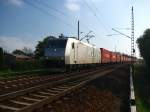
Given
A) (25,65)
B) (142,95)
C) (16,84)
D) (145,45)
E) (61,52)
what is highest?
(145,45)

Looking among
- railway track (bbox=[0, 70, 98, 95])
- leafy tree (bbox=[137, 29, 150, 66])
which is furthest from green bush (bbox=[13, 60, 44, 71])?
railway track (bbox=[0, 70, 98, 95])

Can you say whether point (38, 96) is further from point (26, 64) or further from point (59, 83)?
point (26, 64)

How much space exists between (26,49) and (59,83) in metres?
154

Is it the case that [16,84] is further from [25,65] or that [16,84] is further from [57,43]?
[25,65]

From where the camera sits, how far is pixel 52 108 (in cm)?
846

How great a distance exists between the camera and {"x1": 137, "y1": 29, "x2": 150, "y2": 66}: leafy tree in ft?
163


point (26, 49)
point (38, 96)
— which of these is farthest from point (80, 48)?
point (26, 49)

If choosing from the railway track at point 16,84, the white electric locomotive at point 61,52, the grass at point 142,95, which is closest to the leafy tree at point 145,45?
the white electric locomotive at point 61,52

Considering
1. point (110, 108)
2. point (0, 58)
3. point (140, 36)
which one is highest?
point (140, 36)

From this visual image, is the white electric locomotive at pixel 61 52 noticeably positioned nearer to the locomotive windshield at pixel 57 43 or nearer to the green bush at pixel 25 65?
the locomotive windshield at pixel 57 43

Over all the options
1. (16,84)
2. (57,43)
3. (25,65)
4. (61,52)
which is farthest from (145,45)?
(16,84)

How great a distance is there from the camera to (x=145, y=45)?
173 ft

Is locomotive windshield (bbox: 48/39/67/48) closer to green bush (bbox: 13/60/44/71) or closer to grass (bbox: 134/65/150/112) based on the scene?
grass (bbox: 134/65/150/112)

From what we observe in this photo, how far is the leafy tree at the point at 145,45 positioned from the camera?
4959 centimetres
